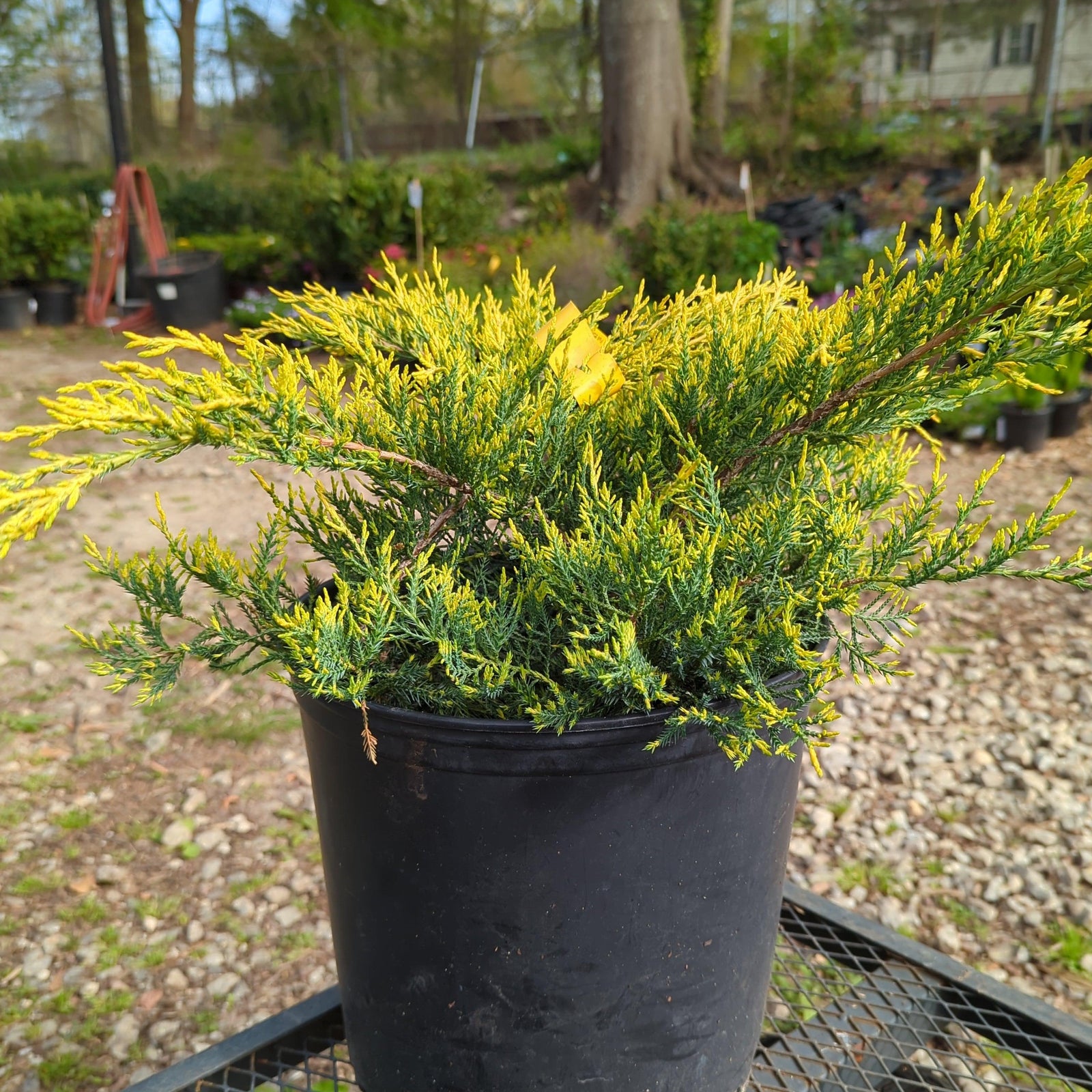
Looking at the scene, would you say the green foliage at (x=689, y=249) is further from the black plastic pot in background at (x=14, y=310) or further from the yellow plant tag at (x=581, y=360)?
the black plastic pot in background at (x=14, y=310)

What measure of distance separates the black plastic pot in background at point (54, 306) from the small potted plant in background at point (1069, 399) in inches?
357

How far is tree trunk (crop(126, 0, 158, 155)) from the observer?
16.5 metres

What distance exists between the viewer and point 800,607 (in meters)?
1.20

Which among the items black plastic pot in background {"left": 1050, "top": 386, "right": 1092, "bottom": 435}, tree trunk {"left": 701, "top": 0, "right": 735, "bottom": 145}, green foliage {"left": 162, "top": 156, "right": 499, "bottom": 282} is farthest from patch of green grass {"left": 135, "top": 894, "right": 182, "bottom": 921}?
tree trunk {"left": 701, "top": 0, "right": 735, "bottom": 145}

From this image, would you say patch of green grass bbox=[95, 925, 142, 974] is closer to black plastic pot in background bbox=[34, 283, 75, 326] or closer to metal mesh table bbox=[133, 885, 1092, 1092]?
metal mesh table bbox=[133, 885, 1092, 1092]

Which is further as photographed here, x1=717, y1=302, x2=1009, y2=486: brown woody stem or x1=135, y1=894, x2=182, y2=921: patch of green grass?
x1=135, y1=894, x2=182, y2=921: patch of green grass

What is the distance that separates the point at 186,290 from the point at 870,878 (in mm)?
8313

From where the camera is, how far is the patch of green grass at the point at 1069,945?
2145 millimetres

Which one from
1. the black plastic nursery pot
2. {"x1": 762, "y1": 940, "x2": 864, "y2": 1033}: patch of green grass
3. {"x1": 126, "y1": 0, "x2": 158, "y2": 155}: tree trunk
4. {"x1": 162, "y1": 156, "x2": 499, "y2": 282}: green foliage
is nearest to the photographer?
the black plastic nursery pot

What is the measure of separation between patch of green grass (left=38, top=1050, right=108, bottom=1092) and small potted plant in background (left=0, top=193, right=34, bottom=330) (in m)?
9.40

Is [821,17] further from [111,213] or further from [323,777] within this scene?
[323,777]

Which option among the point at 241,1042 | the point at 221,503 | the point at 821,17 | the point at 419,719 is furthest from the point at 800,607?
the point at 821,17

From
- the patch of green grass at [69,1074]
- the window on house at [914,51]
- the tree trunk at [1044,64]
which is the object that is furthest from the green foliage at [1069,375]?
the window on house at [914,51]

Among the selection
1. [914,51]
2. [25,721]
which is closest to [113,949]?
[25,721]
